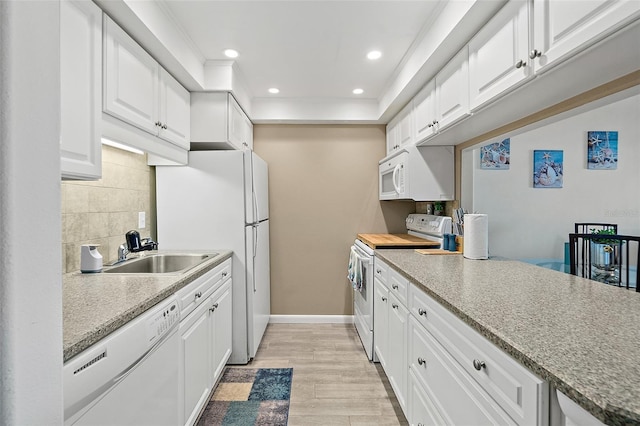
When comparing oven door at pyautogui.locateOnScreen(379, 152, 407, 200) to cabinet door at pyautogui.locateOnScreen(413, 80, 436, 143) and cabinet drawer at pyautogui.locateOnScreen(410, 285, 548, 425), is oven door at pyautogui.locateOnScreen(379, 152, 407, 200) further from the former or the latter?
cabinet drawer at pyautogui.locateOnScreen(410, 285, 548, 425)

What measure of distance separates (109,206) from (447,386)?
7.23ft

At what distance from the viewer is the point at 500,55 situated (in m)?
1.47

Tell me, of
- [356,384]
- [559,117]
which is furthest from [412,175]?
[356,384]

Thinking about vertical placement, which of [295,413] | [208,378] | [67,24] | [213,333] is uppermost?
[67,24]

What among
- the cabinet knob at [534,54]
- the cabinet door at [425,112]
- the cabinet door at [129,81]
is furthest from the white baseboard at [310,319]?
the cabinet knob at [534,54]

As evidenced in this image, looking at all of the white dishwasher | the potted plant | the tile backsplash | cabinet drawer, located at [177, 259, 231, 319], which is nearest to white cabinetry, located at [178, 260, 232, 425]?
cabinet drawer, located at [177, 259, 231, 319]

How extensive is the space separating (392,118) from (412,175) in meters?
0.96

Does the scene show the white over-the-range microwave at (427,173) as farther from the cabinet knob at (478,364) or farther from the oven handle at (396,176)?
the cabinet knob at (478,364)

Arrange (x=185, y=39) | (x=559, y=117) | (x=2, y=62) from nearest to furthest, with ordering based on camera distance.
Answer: (x=2, y=62) < (x=559, y=117) < (x=185, y=39)

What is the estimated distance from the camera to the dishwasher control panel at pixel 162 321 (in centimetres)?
123

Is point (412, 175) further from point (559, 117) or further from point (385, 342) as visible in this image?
point (385, 342)

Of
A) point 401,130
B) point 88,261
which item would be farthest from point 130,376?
point 401,130

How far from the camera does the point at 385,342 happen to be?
2.27 meters

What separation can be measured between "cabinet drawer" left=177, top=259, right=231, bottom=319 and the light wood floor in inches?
35.3
